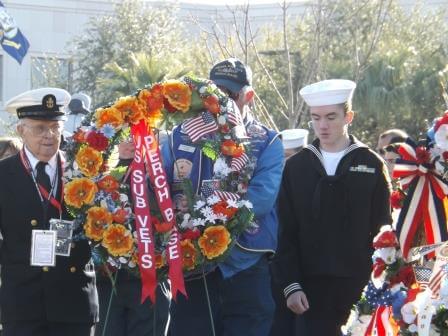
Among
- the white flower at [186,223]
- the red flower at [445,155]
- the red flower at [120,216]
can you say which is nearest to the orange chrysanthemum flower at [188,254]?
the white flower at [186,223]

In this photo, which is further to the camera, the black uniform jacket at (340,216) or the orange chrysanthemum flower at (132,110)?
the black uniform jacket at (340,216)

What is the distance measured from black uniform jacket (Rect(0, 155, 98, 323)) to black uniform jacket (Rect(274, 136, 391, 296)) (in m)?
1.46

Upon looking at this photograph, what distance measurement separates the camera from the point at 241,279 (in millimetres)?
6750

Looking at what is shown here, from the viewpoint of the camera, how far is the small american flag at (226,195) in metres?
6.41

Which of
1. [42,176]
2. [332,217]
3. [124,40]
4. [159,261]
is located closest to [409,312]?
[332,217]

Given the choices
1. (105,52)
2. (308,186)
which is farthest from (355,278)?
(105,52)

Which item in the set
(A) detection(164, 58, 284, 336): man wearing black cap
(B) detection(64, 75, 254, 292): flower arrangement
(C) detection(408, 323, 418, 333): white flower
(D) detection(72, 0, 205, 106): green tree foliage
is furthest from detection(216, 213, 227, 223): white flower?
(D) detection(72, 0, 205, 106): green tree foliage

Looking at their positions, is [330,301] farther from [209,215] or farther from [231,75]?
[231,75]

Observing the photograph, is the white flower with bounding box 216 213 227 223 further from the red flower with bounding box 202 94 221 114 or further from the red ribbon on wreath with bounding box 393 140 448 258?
the red ribbon on wreath with bounding box 393 140 448 258

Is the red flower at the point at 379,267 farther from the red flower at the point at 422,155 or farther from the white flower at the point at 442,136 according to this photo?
the white flower at the point at 442,136

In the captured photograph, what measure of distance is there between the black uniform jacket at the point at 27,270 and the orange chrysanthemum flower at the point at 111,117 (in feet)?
1.95

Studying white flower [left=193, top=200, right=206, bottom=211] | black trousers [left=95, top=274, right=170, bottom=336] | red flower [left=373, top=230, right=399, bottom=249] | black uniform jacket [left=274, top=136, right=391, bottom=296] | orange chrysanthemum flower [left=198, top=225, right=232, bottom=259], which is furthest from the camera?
black trousers [left=95, top=274, right=170, bottom=336]

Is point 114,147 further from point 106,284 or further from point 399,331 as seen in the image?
point 399,331

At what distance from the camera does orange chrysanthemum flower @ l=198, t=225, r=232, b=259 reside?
6289mm
